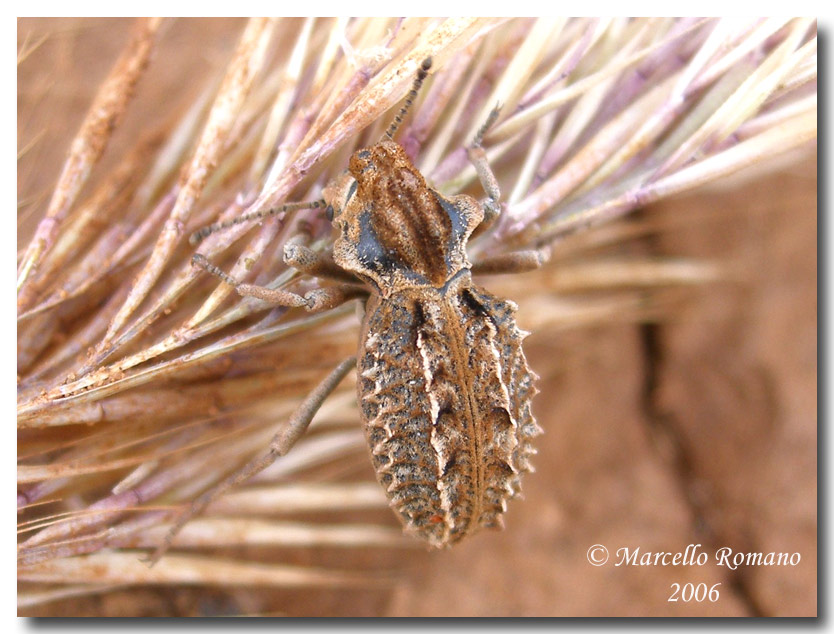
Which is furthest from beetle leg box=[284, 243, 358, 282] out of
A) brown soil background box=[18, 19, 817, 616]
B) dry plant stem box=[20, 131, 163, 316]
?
brown soil background box=[18, 19, 817, 616]

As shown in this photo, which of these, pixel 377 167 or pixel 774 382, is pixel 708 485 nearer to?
pixel 774 382

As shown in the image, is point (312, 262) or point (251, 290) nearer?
point (251, 290)

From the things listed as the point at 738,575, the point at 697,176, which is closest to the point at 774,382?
the point at 738,575

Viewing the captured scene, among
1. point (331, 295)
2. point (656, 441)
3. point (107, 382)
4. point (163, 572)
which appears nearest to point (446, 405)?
point (331, 295)

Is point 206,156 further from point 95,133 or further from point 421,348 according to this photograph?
point 421,348

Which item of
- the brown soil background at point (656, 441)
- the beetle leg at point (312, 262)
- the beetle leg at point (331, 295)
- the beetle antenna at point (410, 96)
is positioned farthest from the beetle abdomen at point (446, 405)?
the brown soil background at point (656, 441)

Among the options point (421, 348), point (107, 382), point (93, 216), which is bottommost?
point (107, 382)

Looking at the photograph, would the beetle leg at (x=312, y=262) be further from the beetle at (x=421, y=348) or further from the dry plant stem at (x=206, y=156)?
the dry plant stem at (x=206, y=156)
